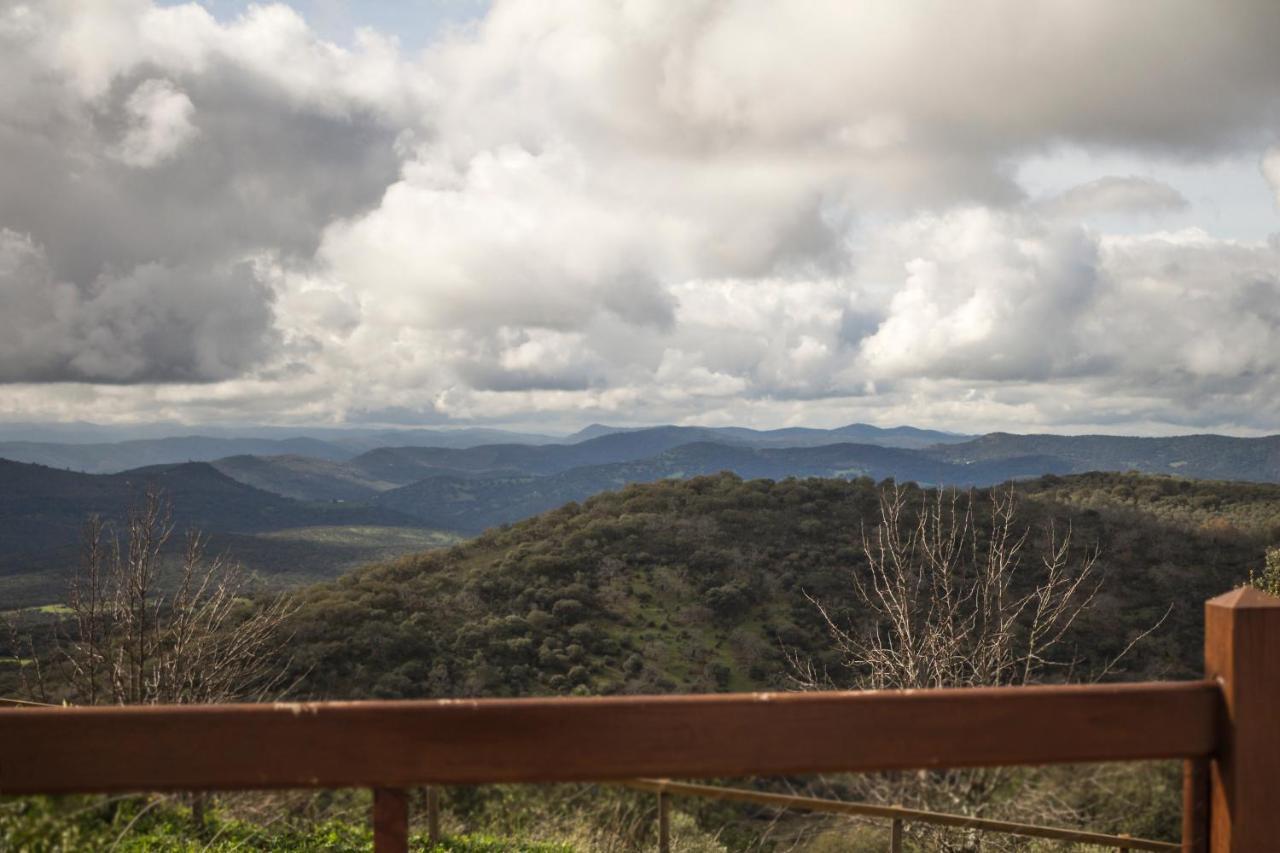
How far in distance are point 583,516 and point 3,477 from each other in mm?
204410

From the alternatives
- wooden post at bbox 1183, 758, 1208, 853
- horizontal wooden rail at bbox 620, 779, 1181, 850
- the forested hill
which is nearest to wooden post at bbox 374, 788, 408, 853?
horizontal wooden rail at bbox 620, 779, 1181, 850

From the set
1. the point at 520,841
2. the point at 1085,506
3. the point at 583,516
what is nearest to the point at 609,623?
the point at 583,516

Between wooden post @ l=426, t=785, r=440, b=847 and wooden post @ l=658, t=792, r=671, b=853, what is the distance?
730mm

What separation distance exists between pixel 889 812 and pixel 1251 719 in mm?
992

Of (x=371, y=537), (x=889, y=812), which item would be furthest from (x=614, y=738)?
(x=371, y=537)

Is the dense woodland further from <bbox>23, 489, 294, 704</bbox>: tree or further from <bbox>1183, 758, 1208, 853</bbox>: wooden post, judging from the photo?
<bbox>1183, 758, 1208, 853</bbox>: wooden post

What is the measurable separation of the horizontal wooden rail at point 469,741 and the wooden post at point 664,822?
59 centimetres

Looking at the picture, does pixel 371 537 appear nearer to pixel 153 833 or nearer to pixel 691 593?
pixel 691 593

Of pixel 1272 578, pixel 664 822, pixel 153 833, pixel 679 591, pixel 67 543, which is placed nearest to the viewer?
pixel 664 822

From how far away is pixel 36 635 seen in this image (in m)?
26.8

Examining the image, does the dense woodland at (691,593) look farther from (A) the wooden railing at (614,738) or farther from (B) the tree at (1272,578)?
(A) the wooden railing at (614,738)

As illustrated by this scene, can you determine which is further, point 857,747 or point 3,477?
point 3,477

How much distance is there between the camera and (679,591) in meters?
36.9

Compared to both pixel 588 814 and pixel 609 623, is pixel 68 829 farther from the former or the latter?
pixel 609 623
